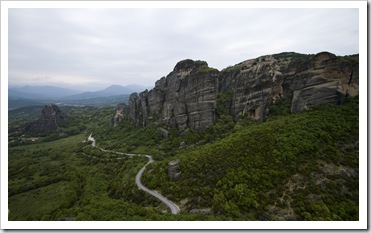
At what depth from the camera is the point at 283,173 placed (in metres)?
14.9

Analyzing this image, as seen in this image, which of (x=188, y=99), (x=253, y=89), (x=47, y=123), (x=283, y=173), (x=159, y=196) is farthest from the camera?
(x=47, y=123)

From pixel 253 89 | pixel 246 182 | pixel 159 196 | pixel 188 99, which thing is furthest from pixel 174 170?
pixel 253 89

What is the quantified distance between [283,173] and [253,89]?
1411 centimetres

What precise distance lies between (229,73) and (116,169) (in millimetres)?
25710

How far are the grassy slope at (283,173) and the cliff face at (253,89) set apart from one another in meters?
2.32

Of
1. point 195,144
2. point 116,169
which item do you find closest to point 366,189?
point 195,144

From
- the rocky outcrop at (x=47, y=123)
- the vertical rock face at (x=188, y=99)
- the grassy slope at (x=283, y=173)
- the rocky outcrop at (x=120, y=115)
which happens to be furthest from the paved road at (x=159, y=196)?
the rocky outcrop at (x=47, y=123)

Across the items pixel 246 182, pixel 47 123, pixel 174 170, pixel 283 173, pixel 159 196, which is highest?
pixel 283 173

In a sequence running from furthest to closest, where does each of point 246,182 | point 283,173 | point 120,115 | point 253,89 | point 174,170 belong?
1. point 120,115
2. point 253,89
3. point 174,170
4. point 246,182
5. point 283,173

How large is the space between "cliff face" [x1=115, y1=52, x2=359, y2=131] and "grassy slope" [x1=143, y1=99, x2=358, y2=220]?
7.60 ft

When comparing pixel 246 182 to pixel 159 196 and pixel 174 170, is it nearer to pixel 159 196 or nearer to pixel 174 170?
pixel 174 170

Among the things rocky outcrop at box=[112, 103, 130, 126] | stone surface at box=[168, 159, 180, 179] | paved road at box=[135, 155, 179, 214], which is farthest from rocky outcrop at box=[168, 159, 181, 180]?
rocky outcrop at box=[112, 103, 130, 126]

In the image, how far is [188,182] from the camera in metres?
17.5

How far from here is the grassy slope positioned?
1308 cm
